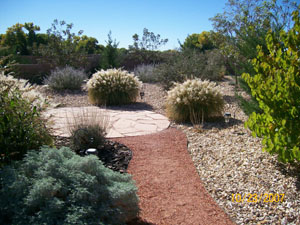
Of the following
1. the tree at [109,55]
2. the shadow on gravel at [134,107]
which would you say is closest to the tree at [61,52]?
the tree at [109,55]

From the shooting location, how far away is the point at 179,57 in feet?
34.5

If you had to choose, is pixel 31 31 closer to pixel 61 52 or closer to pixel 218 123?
pixel 61 52

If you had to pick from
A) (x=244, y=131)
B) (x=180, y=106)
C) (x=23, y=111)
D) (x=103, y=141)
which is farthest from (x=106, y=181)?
(x=180, y=106)

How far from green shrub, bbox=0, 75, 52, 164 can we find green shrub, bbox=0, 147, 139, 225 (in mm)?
414

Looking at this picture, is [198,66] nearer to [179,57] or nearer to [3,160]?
[179,57]

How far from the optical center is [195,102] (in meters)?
6.09

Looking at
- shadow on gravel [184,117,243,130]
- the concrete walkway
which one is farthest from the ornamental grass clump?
shadow on gravel [184,117,243,130]

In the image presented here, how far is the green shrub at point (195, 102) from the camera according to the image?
19.8 feet

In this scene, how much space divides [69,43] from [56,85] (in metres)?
6.03

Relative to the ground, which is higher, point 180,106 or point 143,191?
point 180,106

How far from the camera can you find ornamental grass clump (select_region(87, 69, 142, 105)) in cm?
814

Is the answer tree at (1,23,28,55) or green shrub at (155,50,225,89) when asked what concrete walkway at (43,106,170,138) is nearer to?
green shrub at (155,50,225,89)

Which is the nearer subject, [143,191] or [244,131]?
[143,191]
